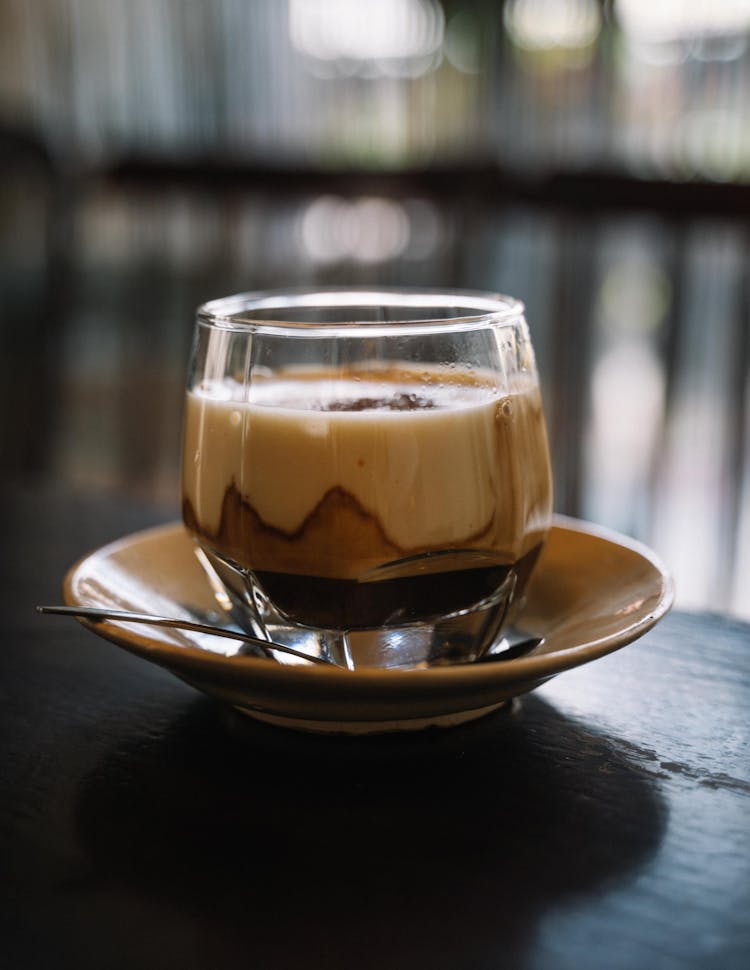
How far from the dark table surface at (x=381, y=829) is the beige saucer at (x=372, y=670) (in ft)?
0.07

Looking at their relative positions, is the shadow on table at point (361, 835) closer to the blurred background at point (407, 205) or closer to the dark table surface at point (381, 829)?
the dark table surface at point (381, 829)

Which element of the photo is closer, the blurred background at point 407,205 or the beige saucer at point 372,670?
the beige saucer at point 372,670

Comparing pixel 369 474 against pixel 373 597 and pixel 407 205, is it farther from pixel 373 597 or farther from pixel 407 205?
pixel 407 205

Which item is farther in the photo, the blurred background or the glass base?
the blurred background

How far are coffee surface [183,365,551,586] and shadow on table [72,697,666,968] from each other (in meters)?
0.07

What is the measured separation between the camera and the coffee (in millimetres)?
426

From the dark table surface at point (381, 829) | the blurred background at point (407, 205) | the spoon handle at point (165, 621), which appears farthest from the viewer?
the blurred background at point (407, 205)

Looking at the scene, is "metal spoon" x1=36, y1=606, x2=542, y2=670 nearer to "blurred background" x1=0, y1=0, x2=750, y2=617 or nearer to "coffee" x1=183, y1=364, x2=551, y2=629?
"coffee" x1=183, y1=364, x2=551, y2=629

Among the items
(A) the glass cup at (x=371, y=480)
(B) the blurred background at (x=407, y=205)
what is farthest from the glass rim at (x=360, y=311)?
(B) the blurred background at (x=407, y=205)

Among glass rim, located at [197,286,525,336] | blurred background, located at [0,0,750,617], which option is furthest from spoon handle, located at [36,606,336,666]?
blurred background, located at [0,0,750,617]

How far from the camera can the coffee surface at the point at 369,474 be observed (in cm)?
43

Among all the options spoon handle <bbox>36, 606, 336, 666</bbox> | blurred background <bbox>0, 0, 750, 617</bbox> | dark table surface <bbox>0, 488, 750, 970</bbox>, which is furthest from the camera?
blurred background <bbox>0, 0, 750, 617</bbox>

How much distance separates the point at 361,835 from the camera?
35 cm

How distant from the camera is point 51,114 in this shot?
1724mm
